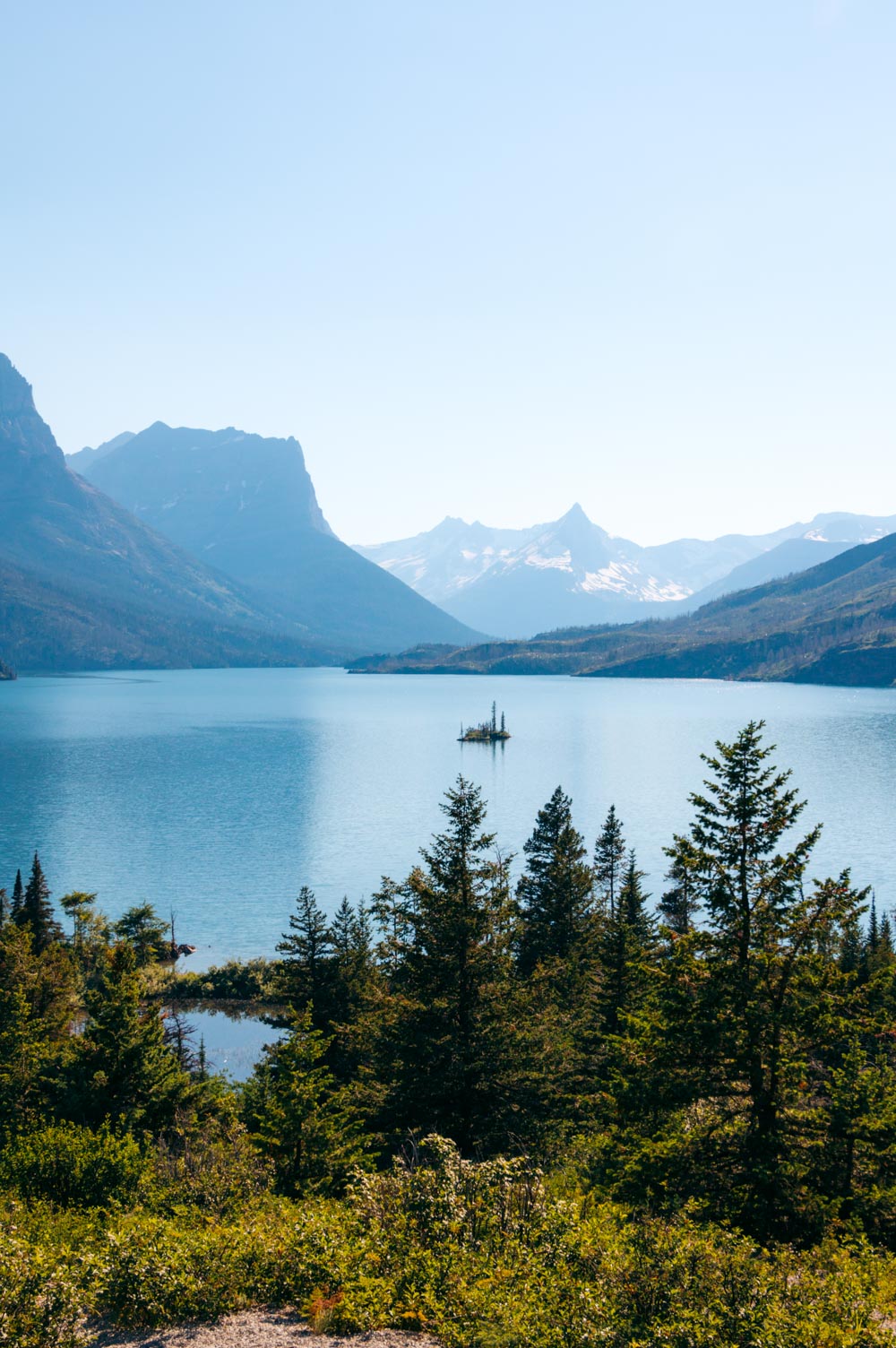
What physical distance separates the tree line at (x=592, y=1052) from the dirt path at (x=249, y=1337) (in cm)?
763

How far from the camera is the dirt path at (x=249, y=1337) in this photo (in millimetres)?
15266

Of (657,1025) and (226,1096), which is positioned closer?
(657,1025)

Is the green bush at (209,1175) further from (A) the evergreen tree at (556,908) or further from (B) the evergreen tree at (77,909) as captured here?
(B) the evergreen tree at (77,909)

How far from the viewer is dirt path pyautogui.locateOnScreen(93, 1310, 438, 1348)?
601 inches

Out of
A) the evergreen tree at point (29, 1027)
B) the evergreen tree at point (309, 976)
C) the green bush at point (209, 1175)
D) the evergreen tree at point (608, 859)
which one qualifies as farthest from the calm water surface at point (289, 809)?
the green bush at point (209, 1175)

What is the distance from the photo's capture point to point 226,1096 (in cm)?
3581

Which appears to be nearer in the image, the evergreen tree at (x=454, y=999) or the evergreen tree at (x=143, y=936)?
the evergreen tree at (x=454, y=999)

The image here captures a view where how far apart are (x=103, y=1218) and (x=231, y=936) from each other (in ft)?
197

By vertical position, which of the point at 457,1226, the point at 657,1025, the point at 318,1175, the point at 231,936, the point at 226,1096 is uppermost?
the point at 657,1025

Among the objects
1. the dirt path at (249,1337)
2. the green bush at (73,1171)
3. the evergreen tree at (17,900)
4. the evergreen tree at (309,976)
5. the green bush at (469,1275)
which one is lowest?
the evergreen tree at (17,900)

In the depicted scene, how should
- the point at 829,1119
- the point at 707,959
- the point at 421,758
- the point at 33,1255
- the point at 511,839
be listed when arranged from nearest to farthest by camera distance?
the point at 33,1255
the point at 829,1119
the point at 707,959
the point at 511,839
the point at 421,758

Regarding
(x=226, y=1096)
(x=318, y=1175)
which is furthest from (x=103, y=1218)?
(x=226, y=1096)

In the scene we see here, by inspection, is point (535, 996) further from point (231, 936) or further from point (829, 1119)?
point (231, 936)

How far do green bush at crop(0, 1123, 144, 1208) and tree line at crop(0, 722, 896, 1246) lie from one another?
10.0 ft
